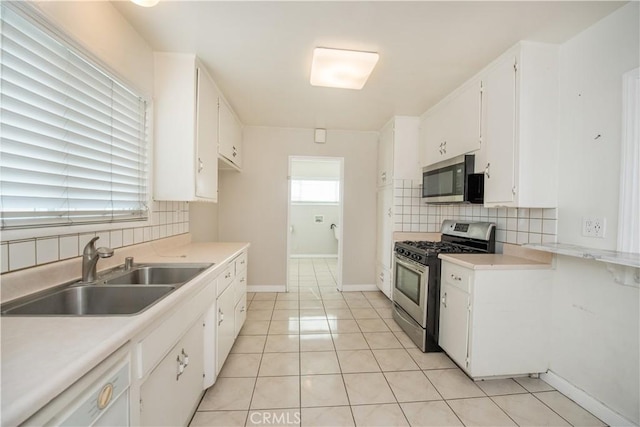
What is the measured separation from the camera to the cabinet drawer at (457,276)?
1.88 metres

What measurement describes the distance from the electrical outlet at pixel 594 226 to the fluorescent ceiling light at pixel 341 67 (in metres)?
1.76

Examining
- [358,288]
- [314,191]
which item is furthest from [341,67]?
[314,191]

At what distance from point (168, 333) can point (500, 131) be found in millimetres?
2450

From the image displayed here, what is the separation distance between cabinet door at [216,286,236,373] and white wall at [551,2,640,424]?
7.78 feet

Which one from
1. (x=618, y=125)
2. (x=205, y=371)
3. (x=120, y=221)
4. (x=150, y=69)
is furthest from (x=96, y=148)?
(x=618, y=125)

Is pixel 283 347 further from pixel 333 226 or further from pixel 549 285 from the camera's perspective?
pixel 333 226

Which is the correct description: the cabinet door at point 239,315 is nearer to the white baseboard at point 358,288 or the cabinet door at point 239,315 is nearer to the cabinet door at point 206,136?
the cabinet door at point 206,136

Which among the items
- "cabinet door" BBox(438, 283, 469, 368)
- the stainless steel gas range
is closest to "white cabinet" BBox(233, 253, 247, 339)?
the stainless steel gas range

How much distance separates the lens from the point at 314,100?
2.72 metres

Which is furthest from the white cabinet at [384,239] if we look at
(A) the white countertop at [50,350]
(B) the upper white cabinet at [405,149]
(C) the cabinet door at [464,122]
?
(A) the white countertop at [50,350]

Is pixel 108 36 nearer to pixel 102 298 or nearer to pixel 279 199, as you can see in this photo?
pixel 102 298

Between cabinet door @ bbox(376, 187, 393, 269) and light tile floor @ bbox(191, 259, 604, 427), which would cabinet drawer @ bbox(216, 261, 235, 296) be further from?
cabinet door @ bbox(376, 187, 393, 269)

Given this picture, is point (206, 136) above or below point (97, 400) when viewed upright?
above

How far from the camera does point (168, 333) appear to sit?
1.12 meters
